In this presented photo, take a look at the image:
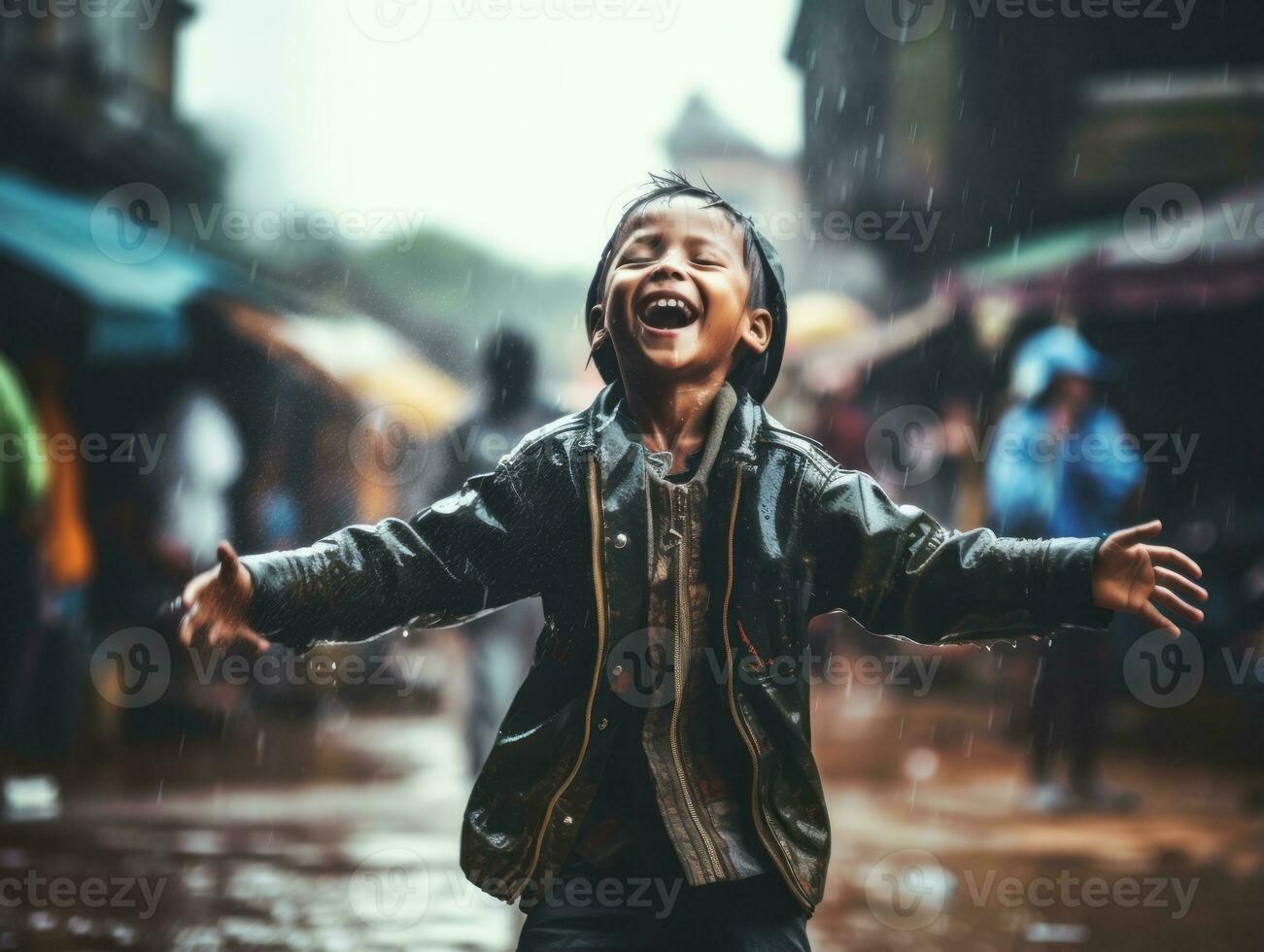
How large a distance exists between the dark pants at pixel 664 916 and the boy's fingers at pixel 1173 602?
674mm

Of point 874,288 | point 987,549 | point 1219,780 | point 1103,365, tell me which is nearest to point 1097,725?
point 1219,780

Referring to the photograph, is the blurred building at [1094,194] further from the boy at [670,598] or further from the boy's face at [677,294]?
the boy at [670,598]

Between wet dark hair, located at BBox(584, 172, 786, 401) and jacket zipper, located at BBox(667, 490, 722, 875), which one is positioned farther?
wet dark hair, located at BBox(584, 172, 786, 401)

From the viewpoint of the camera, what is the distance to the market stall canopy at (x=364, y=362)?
512 cm

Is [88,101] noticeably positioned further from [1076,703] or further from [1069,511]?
[1076,703]

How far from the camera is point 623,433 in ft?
6.54

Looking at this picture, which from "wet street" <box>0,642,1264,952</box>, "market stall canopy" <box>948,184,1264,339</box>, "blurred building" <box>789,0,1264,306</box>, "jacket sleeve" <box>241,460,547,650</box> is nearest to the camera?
"jacket sleeve" <box>241,460,547,650</box>

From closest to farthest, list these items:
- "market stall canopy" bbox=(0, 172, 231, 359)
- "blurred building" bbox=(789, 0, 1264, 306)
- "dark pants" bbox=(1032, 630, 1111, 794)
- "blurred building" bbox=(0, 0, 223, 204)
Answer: "dark pants" bbox=(1032, 630, 1111, 794) → "market stall canopy" bbox=(0, 172, 231, 359) → "blurred building" bbox=(0, 0, 223, 204) → "blurred building" bbox=(789, 0, 1264, 306)

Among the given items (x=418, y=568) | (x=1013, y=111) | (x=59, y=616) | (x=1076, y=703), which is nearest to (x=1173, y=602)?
(x=418, y=568)

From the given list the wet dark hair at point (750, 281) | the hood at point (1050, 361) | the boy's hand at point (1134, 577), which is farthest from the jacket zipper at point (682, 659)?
the hood at point (1050, 361)

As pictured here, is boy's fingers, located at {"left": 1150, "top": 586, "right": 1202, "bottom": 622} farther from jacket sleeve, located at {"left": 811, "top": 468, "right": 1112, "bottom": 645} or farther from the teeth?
the teeth

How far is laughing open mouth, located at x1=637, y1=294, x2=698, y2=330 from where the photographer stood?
1.95m

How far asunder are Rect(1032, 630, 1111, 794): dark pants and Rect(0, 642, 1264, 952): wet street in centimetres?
31

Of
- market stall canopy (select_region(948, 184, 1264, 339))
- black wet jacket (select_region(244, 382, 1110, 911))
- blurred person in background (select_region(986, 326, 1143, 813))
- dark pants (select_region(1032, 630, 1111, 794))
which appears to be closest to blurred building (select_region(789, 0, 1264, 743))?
market stall canopy (select_region(948, 184, 1264, 339))
